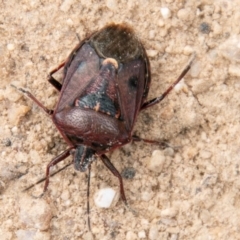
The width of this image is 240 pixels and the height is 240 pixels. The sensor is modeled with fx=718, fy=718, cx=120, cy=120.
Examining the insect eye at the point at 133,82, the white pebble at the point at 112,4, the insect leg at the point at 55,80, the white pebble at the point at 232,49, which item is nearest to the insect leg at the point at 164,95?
the insect eye at the point at 133,82

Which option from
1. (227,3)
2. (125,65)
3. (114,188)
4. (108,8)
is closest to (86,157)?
(114,188)

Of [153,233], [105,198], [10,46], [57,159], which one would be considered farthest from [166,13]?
[153,233]

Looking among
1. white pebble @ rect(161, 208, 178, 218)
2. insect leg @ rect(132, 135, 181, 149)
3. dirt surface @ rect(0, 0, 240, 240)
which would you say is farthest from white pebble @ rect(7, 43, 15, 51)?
white pebble @ rect(161, 208, 178, 218)

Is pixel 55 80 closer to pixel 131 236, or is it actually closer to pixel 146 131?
pixel 146 131

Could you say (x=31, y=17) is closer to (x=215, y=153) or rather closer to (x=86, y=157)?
(x=86, y=157)

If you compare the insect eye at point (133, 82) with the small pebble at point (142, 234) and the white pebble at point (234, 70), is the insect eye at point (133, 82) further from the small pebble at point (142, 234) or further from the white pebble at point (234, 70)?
the small pebble at point (142, 234)
